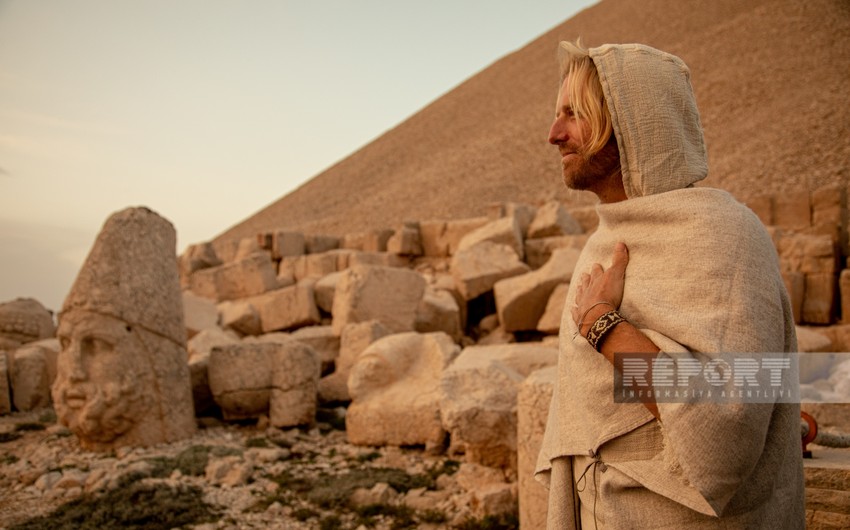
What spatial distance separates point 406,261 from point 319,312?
3.54 meters

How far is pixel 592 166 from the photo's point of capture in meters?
1.62

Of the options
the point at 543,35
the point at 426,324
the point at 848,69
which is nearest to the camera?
the point at 426,324

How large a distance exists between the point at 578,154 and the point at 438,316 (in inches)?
275

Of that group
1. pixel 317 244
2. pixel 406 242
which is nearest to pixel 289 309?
pixel 406 242

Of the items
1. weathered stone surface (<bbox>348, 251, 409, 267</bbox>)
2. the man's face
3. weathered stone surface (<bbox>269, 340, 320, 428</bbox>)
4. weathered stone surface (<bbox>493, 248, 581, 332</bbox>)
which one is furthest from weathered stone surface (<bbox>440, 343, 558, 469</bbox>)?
weathered stone surface (<bbox>348, 251, 409, 267</bbox>)

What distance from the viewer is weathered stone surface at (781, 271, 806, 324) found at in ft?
29.0

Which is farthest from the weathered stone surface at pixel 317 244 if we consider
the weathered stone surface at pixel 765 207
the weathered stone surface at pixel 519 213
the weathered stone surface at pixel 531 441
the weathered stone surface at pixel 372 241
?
the weathered stone surface at pixel 531 441

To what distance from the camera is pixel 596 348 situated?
1.49 metres

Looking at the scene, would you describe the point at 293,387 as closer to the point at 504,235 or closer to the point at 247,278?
the point at 247,278

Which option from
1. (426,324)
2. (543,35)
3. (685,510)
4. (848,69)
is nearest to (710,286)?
(685,510)

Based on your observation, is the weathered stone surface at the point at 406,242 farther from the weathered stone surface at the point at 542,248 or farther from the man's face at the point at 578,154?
the man's face at the point at 578,154

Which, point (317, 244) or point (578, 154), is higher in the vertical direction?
point (317, 244)

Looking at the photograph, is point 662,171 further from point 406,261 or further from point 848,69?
point 848,69

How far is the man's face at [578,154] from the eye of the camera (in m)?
1.60
